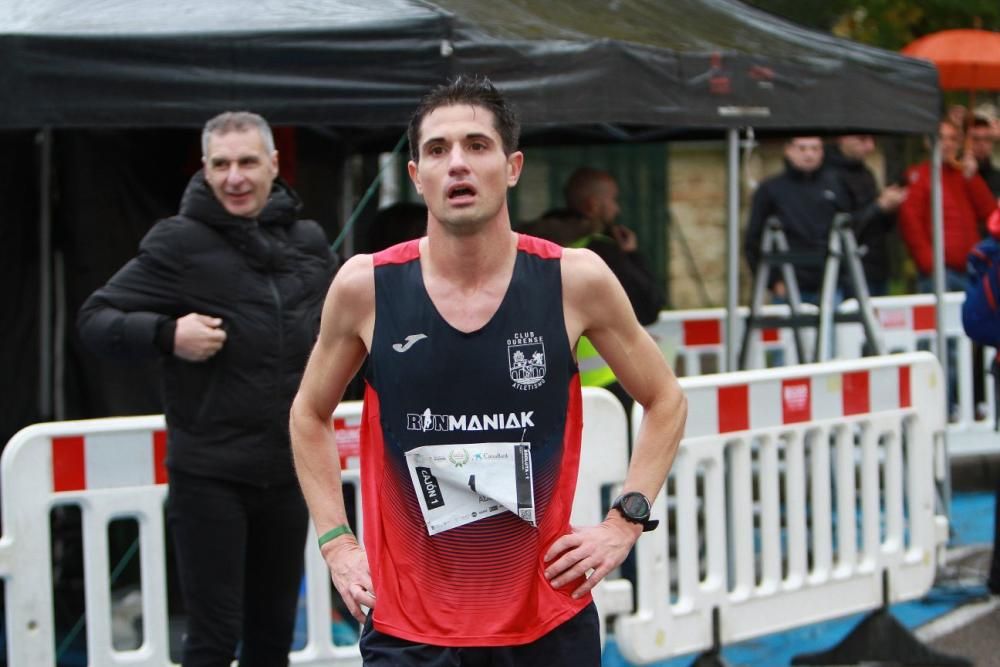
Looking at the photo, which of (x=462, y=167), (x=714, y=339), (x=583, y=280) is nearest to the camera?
(x=462, y=167)

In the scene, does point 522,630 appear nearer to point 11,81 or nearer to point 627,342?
point 627,342

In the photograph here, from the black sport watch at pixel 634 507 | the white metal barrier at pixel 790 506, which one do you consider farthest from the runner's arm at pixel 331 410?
the white metal barrier at pixel 790 506

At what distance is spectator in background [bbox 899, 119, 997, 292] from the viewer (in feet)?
35.3

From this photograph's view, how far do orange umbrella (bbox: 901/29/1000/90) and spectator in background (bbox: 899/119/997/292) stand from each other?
1258 millimetres

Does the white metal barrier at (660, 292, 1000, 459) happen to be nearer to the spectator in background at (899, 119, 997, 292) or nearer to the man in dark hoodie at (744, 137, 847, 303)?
the man in dark hoodie at (744, 137, 847, 303)

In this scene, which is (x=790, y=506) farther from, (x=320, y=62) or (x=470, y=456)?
(x=470, y=456)

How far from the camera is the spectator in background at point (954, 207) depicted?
10750 mm

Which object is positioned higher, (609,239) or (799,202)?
(799,202)

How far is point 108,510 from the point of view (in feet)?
17.1

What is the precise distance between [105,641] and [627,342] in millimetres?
2611

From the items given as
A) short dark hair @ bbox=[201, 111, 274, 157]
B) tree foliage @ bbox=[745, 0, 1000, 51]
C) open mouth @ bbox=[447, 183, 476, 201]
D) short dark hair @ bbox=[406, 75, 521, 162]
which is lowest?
open mouth @ bbox=[447, 183, 476, 201]

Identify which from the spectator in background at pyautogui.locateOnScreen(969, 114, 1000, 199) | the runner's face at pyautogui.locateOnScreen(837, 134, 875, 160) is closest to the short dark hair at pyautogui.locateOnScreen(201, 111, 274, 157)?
the runner's face at pyautogui.locateOnScreen(837, 134, 875, 160)

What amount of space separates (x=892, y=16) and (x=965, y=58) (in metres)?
1.51

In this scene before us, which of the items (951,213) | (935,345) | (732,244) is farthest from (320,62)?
(951,213)
